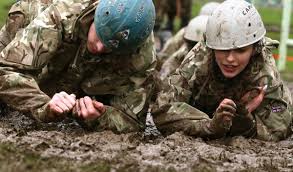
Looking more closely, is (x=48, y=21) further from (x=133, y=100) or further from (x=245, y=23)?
(x=245, y=23)

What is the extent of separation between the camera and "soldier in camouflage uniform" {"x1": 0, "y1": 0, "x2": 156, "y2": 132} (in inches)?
159

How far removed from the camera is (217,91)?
4598mm

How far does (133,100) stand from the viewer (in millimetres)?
4535

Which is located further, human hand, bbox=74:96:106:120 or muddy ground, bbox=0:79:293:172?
human hand, bbox=74:96:106:120

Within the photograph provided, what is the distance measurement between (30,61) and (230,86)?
48.1 inches

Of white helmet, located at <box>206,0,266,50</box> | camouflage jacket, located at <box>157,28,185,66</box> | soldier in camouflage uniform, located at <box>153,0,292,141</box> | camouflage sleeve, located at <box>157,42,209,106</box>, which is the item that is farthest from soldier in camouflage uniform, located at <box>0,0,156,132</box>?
camouflage jacket, located at <box>157,28,185,66</box>

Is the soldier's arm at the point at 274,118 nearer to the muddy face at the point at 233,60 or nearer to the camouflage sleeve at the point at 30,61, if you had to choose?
the muddy face at the point at 233,60

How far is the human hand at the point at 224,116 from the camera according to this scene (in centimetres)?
399

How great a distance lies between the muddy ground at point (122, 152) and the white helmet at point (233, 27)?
0.56m

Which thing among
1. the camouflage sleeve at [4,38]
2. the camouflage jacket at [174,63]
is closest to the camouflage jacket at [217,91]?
the camouflage sleeve at [4,38]

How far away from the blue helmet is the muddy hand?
814 millimetres

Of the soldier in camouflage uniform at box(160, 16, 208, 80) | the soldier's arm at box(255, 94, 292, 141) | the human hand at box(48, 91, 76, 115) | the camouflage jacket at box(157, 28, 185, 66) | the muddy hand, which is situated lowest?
the camouflage jacket at box(157, 28, 185, 66)

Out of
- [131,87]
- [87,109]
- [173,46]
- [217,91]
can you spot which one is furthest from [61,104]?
[173,46]

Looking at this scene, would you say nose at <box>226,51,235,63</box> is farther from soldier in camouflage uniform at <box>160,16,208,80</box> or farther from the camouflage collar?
soldier in camouflage uniform at <box>160,16,208,80</box>
